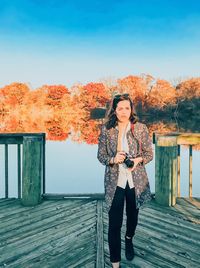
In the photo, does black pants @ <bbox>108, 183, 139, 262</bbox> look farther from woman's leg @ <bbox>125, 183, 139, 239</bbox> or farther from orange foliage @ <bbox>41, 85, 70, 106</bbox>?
orange foliage @ <bbox>41, 85, 70, 106</bbox>

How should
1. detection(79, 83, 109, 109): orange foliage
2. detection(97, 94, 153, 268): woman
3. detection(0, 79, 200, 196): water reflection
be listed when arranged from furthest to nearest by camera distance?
detection(79, 83, 109, 109): orange foliage < detection(0, 79, 200, 196): water reflection < detection(97, 94, 153, 268): woman

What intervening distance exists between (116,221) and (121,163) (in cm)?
49

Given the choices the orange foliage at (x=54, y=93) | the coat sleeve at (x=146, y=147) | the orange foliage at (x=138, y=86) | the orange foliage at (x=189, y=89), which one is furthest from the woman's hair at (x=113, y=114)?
the orange foliage at (x=54, y=93)

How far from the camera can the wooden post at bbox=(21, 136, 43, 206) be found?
446 cm

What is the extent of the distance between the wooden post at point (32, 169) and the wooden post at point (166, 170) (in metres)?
1.83

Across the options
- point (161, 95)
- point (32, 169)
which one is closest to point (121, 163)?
point (32, 169)

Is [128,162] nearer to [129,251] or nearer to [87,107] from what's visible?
[129,251]

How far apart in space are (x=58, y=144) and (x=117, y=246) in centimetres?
1646

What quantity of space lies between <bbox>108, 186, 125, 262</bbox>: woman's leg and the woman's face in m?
0.58

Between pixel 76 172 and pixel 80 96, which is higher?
pixel 80 96

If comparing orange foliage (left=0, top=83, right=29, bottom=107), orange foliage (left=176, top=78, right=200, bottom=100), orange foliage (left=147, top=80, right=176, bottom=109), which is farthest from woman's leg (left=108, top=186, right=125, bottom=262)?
orange foliage (left=0, top=83, right=29, bottom=107)

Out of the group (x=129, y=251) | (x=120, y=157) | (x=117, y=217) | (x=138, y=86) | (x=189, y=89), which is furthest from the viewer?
(x=138, y=86)

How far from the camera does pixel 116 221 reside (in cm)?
243

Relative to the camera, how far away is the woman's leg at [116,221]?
94.3 inches
